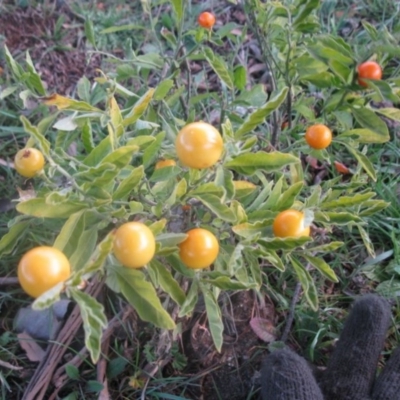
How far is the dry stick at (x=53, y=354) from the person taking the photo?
62.4 inches

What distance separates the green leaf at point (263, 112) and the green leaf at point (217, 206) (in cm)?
13

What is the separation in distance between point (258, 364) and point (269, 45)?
1039mm

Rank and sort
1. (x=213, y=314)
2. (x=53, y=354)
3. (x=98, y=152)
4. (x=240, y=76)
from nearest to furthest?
(x=98, y=152) < (x=213, y=314) < (x=240, y=76) < (x=53, y=354)

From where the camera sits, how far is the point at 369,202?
1.29 meters

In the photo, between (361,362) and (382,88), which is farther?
(361,362)

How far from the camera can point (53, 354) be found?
1.64 metres

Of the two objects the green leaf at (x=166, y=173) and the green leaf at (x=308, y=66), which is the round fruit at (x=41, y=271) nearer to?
the green leaf at (x=166, y=173)

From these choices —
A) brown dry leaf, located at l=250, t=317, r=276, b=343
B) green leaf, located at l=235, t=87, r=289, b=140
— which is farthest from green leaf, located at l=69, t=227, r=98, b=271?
brown dry leaf, located at l=250, t=317, r=276, b=343

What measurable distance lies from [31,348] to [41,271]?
108 centimetres

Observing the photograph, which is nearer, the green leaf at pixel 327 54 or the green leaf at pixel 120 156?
the green leaf at pixel 120 156

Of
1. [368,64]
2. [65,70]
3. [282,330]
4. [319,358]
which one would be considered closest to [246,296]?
[282,330]

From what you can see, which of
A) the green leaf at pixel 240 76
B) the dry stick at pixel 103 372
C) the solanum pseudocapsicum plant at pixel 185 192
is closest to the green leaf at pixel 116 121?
the solanum pseudocapsicum plant at pixel 185 192

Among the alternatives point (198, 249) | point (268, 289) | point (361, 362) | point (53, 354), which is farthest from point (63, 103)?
point (361, 362)

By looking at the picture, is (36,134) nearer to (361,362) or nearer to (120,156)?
(120,156)
